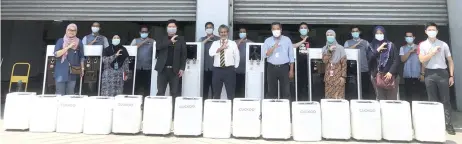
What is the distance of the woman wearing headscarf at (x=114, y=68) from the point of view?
18.0ft

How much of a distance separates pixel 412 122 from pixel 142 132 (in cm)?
328

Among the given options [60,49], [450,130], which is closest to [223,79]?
[60,49]

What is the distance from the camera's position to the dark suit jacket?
5.12 m

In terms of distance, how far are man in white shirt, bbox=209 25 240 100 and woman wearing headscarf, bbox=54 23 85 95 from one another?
6.84 feet

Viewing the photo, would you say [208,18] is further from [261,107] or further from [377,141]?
[377,141]

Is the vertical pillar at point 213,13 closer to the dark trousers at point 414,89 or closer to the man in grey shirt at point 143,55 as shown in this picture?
the man in grey shirt at point 143,55

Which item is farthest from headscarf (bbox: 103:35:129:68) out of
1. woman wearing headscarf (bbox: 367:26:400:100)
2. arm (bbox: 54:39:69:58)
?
woman wearing headscarf (bbox: 367:26:400:100)

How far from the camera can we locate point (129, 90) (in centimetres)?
597

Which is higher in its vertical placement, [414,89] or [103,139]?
[414,89]

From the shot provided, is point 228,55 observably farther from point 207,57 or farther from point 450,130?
point 450,130

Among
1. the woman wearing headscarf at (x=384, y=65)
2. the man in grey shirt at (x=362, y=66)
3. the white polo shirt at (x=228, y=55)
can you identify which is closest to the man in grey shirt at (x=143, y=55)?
the white polo shirt at (x=228, y=55)

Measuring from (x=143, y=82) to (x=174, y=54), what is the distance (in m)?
1.18

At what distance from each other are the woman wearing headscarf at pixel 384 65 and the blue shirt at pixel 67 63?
14.5 ft

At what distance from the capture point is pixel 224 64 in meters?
5.04
